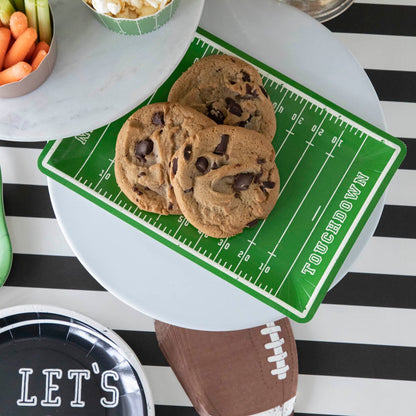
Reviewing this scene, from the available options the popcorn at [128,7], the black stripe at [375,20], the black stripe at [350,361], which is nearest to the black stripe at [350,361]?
the black stripe at [350,361]

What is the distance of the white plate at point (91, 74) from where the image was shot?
723 mm

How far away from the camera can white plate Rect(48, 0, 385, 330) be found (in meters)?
0.95

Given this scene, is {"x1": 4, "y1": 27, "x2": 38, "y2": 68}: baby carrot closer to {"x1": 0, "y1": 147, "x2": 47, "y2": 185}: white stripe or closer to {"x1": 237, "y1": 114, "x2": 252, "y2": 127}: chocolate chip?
{"x1": 237, "y1": 114, "x2": 252, "y2": 127}: chocolate chip

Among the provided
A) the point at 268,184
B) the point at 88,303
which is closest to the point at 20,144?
the point at 88,303

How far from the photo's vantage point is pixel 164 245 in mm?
937

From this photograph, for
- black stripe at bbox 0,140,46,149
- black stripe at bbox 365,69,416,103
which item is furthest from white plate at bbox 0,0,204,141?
black stripe at bbox 365,69,416,103

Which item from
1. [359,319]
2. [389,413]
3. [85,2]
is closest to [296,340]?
[359,319]

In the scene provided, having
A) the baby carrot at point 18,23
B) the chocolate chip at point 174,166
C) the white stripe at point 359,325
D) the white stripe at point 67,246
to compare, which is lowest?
the white stripe at point 359,325

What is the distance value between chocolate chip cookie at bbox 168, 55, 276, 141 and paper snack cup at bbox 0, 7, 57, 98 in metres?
0.24

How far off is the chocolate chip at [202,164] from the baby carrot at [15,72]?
28cm

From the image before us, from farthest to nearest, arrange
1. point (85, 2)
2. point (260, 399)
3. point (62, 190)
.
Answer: point (260, 399) < point (62, 190) < point (85, 2)

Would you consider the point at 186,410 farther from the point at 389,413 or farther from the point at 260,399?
the point at 389,413

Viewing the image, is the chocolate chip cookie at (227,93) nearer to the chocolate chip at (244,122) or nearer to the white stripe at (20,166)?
the chocolate chip at (244,122)

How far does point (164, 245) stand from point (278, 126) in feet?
0.94
